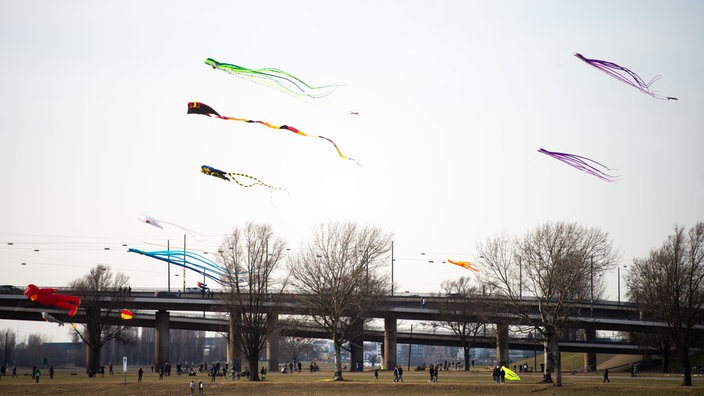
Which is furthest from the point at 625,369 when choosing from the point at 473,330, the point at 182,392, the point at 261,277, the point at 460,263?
the point at 182,392

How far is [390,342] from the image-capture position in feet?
448

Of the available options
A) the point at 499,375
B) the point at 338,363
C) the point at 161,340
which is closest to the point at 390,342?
the point at 161,340

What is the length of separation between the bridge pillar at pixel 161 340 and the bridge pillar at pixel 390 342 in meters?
33.7

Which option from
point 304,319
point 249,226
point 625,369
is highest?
point 249,226

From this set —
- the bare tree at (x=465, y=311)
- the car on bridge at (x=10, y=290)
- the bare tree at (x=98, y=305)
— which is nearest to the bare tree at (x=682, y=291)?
the bare tree at (x=465, y=311)

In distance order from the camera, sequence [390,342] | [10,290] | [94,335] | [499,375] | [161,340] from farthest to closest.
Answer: [10,290], [161,340], [390,342], [94,335], [499,375]

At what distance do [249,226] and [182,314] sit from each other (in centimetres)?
6782

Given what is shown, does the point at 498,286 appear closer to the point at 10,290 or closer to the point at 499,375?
the point at 499,375

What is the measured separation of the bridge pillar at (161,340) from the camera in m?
136

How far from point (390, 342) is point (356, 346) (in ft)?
18.1

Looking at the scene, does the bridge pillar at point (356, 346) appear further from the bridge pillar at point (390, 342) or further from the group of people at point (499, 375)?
the group of people at point (499, 375)

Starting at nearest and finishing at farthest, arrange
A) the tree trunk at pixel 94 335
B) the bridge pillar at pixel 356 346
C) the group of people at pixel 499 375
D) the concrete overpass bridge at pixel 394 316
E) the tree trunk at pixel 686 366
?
the tree trunk at pixel 686 366
the group of people at pixel 499 375
the bridge pillar at pixel 356 346
the tree trunk at pixel 94 335
the concrete overpass bridge at pixel 394 316

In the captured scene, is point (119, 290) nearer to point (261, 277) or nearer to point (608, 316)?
point (261, 277)

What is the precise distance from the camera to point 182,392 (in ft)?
273
